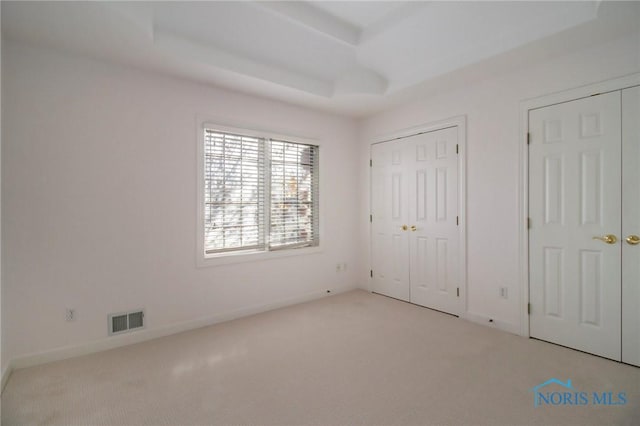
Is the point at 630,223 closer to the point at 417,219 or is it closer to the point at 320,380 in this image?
the point at 417,219

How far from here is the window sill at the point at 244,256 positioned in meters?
3.41

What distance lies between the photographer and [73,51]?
2646 mm

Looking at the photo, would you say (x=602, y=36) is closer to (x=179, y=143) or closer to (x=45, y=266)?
(x=179, y=143)

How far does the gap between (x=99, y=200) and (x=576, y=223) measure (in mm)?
4148

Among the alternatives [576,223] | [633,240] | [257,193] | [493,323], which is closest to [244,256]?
[257,193]

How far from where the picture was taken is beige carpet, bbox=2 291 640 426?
194 centimetres

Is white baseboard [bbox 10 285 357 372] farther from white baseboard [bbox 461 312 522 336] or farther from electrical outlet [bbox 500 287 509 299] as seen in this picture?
electrical outlet [bbox 500 287 509 299]

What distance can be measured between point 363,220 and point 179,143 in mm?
2712

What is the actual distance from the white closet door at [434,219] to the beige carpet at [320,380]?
65cm

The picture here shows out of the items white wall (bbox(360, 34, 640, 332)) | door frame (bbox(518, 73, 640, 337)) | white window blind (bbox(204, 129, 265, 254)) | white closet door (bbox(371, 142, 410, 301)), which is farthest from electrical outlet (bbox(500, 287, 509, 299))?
white window blind (bbox(204, 129, 265, 254))

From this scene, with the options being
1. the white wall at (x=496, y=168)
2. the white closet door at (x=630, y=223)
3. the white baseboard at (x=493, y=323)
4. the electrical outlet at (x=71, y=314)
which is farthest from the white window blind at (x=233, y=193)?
the white closet door at (x=630, y=223)

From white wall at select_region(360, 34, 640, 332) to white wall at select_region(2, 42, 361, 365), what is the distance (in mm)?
2438

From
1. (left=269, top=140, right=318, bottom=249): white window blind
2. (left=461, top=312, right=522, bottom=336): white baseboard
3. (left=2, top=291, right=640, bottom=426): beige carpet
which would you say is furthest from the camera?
(left=269, top=140, right=318, bottom=249): white window blind

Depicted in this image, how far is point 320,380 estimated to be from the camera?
2.32 m
